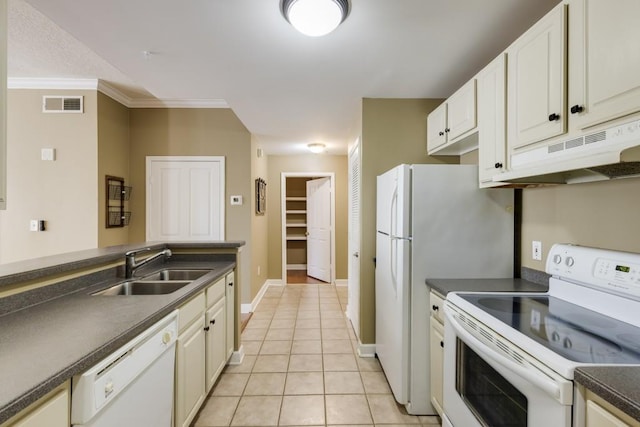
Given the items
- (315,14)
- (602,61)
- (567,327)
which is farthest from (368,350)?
(315,14)

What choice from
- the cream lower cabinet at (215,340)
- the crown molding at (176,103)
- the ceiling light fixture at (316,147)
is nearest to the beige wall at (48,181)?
the crown molding at (176,103)

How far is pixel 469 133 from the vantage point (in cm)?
205

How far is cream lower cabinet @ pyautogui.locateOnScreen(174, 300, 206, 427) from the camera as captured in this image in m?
1.58

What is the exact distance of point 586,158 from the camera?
107 centimetres

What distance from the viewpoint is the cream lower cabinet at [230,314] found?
8.12 feet

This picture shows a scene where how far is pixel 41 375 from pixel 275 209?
15.8 feet

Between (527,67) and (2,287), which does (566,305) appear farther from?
(2,287)

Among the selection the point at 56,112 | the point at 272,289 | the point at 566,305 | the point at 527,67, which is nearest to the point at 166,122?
the point at 56,112

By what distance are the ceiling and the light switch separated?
801mm

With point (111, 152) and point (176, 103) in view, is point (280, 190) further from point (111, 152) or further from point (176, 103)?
point (111, 152)

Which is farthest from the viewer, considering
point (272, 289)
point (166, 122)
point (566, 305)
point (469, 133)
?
point (272, 289)

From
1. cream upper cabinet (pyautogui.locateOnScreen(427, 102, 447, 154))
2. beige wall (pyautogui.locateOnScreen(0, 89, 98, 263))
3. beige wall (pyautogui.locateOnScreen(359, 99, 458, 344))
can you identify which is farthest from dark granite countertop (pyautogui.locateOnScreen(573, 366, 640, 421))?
beige wall (pyautogui.locateOnScreen(0, 89, 98, 263))

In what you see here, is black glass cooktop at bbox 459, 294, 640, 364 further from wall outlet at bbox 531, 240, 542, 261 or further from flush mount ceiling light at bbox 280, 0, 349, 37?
flush mount ceiling light at bbox 280, 0, 349, 37

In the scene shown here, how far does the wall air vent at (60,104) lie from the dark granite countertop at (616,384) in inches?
180
